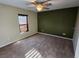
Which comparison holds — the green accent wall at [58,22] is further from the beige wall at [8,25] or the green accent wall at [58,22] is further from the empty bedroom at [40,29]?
the beige wall at [8,25]

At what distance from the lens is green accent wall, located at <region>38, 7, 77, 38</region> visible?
383cm

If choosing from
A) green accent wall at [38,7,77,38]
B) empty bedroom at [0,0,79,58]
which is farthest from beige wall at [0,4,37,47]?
green accent wall at [38,7,77,38]

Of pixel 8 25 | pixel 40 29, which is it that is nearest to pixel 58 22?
pixel 40 29

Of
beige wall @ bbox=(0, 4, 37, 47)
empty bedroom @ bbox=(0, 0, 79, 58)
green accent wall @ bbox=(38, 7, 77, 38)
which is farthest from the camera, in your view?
green accent wall @ bbox=(38, 7, 77, 38)

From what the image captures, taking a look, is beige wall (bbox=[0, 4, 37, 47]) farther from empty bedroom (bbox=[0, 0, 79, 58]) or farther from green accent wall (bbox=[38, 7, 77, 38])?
green accent wall (bbox=[38, 7, 77, 38])

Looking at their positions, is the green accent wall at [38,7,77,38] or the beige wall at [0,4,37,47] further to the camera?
the green accent wall at [38,7,77,38]

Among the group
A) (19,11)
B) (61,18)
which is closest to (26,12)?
(19,11)

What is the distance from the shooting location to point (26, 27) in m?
4.50

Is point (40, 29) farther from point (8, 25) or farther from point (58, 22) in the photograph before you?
point (8, 25)

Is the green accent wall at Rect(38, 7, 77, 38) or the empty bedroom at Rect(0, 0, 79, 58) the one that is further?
the green accent wall at Rect(38, 7, 77, 38)

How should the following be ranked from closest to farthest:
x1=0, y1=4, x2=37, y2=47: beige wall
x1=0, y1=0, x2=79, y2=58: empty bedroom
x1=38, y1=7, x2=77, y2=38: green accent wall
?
x1=0, y1=0, x2=79, y2=58: empty bedroom, x1=0, y1=4, x2=37, y2=47: beige wall, x1=38, y1=7, x2=77, y2=38: green accent wall

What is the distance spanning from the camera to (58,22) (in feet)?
14.5

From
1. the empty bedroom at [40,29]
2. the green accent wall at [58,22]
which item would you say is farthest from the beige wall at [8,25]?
the green accent wall at [58,22]

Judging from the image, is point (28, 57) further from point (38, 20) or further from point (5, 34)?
point (38, 20)
